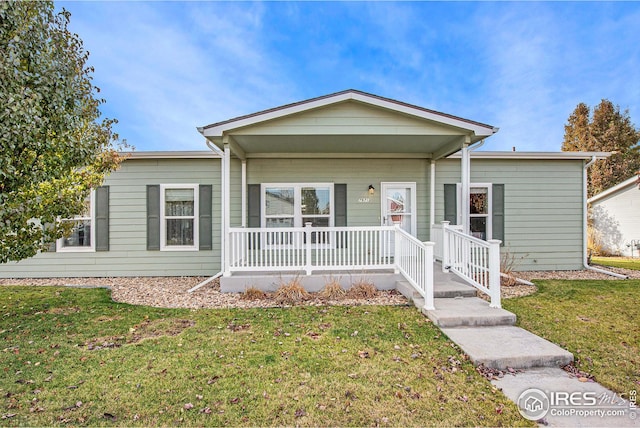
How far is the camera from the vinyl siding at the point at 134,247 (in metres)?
7.55

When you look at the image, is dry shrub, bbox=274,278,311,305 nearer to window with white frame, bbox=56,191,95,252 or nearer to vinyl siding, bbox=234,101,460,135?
vinyl siding, bbox=234,101,460,135

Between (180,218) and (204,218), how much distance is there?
638 millimetres

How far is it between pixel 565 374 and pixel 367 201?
5.37m

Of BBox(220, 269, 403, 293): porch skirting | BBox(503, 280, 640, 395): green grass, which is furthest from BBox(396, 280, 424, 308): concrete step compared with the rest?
BBox(503, 280, 640, 395): green grass

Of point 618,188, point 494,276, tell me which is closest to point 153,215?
point 494,276

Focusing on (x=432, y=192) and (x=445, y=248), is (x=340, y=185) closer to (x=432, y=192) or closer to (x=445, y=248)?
(x=432, y=192)

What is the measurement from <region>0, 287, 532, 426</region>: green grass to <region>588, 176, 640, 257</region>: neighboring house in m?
16.6

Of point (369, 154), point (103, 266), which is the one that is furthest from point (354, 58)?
point (103, 266)

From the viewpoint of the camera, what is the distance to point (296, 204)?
7.70 metres

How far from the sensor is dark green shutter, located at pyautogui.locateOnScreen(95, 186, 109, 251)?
7504 millimetres

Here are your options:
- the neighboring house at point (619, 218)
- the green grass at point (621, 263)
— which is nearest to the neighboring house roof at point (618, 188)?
the neighboring house at point (619, 218)

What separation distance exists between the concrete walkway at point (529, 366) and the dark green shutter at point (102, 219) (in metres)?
7.55

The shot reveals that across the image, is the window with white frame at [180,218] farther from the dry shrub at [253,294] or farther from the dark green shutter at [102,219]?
the dry shrub at [253,294]

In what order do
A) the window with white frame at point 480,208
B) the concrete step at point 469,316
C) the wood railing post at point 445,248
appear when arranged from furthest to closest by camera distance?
1. the window with white frame at point 480,208
2. the wood railing post at point 445,248
3. the concrete step at point 469,316
